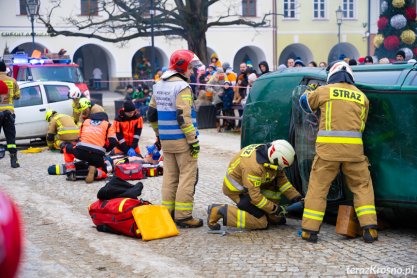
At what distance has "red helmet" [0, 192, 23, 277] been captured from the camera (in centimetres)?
236

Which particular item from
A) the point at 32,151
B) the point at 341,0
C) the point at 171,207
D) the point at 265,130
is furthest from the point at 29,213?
the point at 341,0

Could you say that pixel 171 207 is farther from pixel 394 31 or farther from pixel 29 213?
pixel 394 31

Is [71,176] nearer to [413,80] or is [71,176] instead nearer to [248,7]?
[413,80]

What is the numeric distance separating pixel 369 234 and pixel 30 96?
38.2 ft

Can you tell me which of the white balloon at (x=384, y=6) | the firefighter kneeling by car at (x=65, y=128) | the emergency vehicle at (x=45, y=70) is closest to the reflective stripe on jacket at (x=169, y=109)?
the firefighter kneeling by car at (x=65, y=128)

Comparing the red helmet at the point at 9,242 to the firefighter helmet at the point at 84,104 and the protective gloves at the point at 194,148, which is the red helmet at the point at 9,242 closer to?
the protective gloves at the point at 194,148

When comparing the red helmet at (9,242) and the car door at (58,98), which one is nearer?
the red helmet at (9,242)

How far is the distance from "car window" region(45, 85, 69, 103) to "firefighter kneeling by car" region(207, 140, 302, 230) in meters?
10.2

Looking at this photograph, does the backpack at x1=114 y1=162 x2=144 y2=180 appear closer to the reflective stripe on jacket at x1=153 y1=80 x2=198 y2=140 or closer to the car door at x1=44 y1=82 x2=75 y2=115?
the reflective stripe on jacket at x1=153 y1=80 x2=198 y2=140

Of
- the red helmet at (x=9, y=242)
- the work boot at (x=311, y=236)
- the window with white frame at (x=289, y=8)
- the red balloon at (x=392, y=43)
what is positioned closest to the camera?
the red helmet at (x=9, y=242)

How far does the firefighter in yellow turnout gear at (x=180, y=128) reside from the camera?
7617 mm

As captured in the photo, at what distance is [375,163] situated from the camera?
270 inches

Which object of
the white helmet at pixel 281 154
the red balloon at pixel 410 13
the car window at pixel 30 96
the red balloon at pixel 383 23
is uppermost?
the red balloon at pixel 410 13

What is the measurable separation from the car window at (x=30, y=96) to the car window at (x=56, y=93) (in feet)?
0.74
